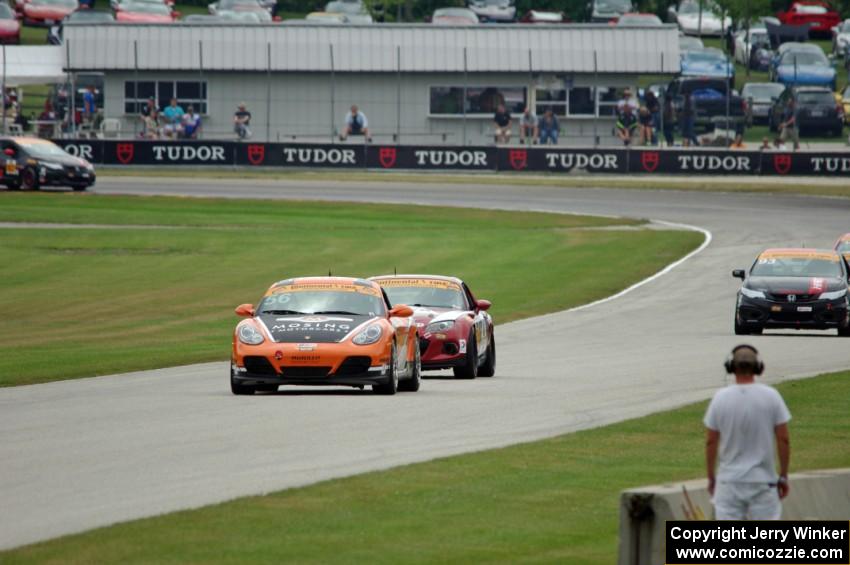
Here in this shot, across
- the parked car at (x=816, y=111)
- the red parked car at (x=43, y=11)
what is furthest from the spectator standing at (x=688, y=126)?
the red parked car at (x=43, y=11)

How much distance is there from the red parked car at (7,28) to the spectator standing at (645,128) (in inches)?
1179

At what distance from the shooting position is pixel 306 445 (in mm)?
14430

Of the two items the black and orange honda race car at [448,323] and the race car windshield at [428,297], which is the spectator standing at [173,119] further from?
the race car windshield at [428,297]

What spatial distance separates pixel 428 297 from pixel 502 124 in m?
41.5

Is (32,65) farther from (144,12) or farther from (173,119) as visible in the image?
(144,12)

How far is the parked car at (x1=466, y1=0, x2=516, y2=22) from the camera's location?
90.8 meters

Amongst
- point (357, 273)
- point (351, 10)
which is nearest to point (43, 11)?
point (351, 10)

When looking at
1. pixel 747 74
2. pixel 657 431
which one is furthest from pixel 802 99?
pixel 657 431

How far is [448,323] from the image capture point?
21.3 metres

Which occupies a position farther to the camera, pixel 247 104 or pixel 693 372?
pixel 247 104

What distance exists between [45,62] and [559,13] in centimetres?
3292

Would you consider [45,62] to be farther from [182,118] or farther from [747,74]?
[747,74]

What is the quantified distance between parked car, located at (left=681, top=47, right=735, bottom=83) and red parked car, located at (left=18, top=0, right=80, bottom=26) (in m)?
30.0

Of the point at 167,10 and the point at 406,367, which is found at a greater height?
the point at 167,10
